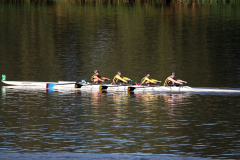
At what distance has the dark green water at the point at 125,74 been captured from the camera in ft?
72.4

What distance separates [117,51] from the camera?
210 feet

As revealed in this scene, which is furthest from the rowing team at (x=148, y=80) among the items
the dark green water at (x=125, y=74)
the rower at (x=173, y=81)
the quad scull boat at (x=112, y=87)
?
the dark green water at (x=125, y=74)

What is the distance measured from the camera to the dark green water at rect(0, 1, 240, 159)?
72.4 feet

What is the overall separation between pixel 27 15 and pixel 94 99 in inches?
3030

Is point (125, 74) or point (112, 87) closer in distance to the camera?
point (112, 87)

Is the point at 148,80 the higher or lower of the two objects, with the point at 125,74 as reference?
lower

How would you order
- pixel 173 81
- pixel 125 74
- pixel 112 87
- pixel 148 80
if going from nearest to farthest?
pixel 173 81
pixel 148 80
pixel 112 87
pixel 125 74

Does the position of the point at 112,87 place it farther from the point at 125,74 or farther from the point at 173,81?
the point at 125,74

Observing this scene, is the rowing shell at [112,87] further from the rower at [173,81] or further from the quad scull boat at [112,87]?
the rower at [173,81]

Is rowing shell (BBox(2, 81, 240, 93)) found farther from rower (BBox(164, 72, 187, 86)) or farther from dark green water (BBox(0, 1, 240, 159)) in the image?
dark green water (BBox(0, 1, 240, 159))

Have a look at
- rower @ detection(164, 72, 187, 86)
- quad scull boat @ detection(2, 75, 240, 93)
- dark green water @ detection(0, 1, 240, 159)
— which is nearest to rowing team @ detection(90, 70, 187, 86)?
rower @ detection(164, 72, 187, 86)

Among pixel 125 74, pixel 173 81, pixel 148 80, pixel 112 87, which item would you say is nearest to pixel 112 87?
pixel 112 87

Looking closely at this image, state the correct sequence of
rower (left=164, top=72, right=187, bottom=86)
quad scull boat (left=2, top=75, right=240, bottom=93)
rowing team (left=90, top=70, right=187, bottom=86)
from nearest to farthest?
quad scull boat (left=2, top=75, right=240, bottom=93) < rower (left=164, top=72, right=187, bottom=86) < rowing team (left=90, top=70, right=187, bottom=86)

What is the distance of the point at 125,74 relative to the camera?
47.5 meters
